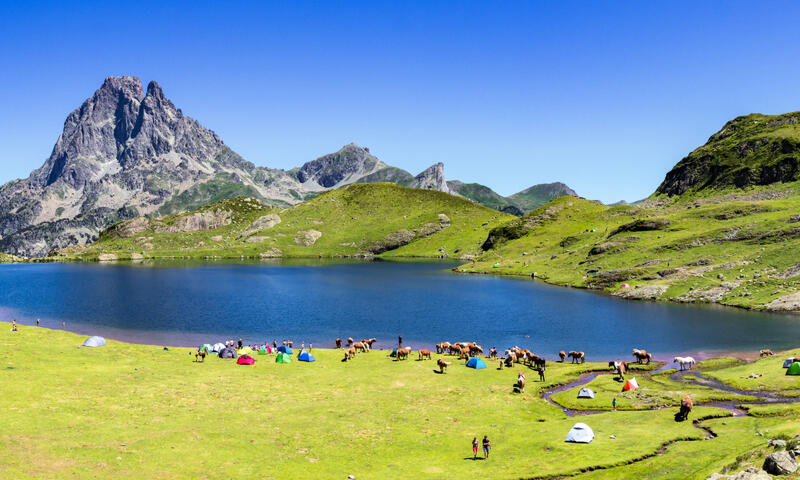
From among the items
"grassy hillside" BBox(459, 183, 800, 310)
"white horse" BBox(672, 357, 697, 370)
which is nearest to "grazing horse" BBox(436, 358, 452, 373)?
"white horse" BBox(672, 357, 697, 370)

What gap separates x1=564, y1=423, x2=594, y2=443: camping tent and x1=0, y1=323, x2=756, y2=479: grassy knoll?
72 centimetres

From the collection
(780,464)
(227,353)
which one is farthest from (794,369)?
(227,353)

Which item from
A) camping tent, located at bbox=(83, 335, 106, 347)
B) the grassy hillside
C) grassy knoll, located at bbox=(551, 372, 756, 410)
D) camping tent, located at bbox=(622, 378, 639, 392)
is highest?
the grassy hillside

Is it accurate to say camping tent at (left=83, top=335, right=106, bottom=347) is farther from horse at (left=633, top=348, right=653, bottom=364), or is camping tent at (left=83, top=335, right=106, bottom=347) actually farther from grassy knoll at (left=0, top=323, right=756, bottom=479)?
horse at (left=633, top=348, right=653, bottom=364)

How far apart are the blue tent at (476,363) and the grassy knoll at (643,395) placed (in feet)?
42.2

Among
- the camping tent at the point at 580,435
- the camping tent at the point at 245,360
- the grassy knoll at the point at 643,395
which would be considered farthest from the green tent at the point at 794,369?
the camping tent at the point at 245,360

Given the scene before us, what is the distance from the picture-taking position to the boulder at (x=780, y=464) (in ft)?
85.6

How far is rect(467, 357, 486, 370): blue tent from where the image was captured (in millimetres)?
68062

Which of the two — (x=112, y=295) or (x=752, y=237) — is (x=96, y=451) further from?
(x=752, y=237)

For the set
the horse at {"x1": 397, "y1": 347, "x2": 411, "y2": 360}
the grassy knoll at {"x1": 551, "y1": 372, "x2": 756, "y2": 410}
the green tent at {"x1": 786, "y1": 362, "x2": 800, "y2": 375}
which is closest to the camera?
the grassy knoll at {"x1": 551, "y1": 372, "x2": 756, "y2": 410}

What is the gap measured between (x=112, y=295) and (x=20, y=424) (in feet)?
395

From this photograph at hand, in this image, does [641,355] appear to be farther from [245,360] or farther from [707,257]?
[707,257]

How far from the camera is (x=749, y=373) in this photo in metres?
60.0

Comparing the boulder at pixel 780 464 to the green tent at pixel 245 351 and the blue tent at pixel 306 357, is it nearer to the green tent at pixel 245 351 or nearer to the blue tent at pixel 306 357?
the blue tent at pixel 306 357
